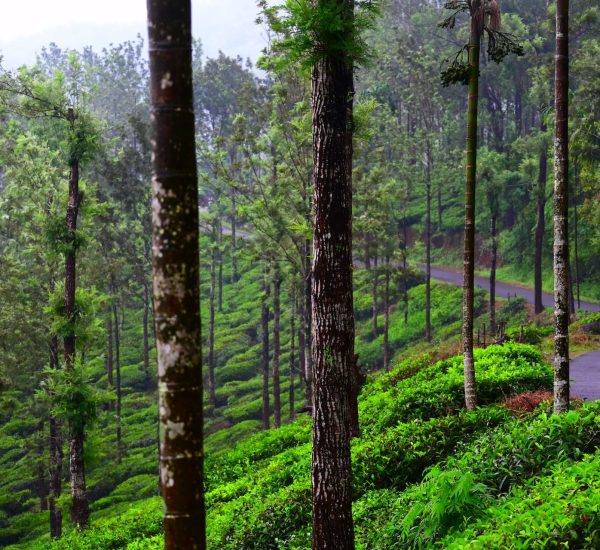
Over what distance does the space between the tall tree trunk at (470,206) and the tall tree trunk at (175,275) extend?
9992 millimetres

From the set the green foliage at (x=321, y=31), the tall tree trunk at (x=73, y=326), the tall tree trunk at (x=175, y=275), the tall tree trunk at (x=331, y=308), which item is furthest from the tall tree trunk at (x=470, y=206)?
the tall tree trunk at (x=73, y=326)

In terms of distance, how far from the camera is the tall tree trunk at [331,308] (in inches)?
291

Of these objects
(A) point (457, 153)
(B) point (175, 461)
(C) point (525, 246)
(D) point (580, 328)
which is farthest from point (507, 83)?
(B) point (175, 461)

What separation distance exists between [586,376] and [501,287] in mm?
28775

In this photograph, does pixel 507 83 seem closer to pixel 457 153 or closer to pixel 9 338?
pixel 457 153

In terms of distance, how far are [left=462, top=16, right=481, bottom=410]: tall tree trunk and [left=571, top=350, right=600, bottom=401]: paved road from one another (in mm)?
3234

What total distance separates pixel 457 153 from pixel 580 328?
28564 mm

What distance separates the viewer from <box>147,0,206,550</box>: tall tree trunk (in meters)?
3.59

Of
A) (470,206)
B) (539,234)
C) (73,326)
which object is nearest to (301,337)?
(539,234)

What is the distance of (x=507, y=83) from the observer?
59938mm

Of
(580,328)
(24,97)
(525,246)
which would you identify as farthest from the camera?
(525,246)

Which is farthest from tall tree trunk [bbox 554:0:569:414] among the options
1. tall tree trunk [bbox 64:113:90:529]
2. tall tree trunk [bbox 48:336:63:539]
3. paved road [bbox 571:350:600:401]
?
tall tree trunk [bbox 48:336:63:539]

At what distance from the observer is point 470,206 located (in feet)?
43.4

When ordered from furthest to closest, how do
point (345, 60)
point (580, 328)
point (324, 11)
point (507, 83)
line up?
point (507, 83)
point (580, 328)
point (345, 60)
point (324, 11)
